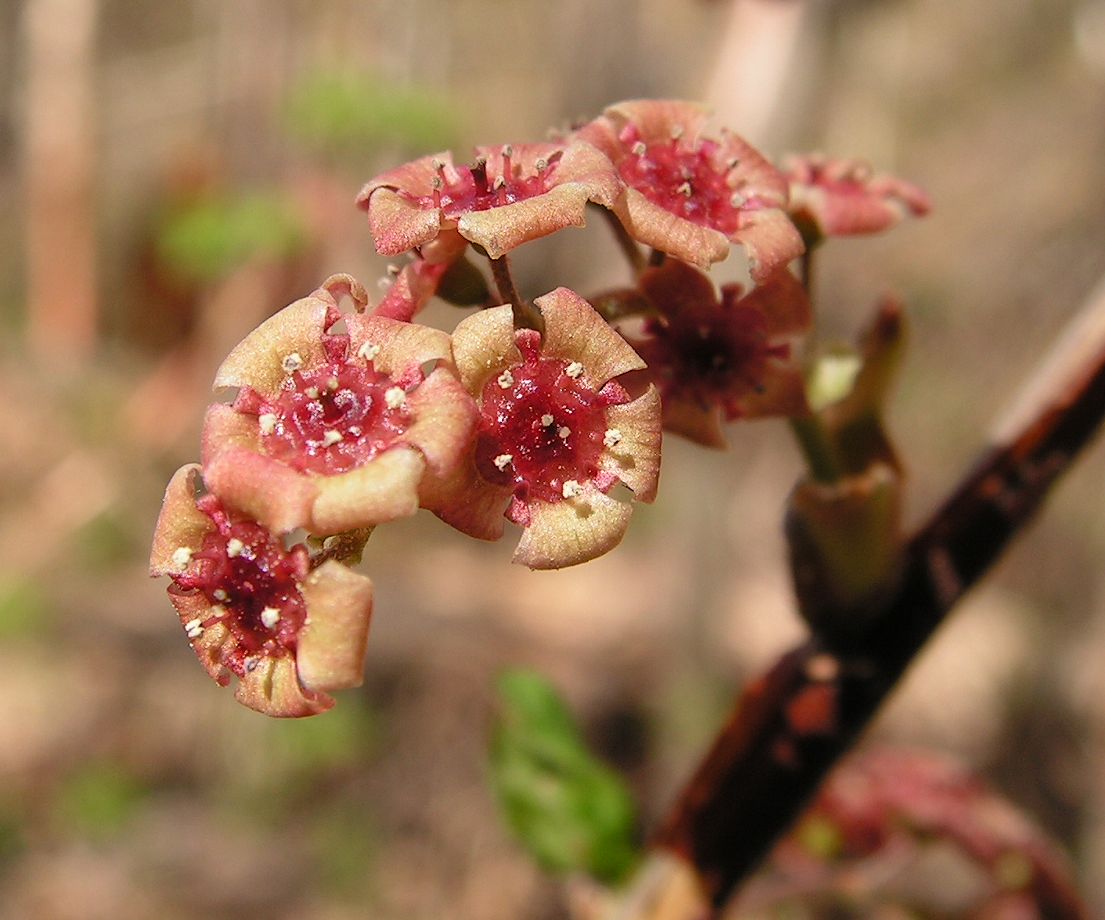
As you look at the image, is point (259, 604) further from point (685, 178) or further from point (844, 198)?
point (844, 198)

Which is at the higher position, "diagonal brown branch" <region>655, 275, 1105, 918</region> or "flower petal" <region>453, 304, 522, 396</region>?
"flower petal" <region>453, 304, 522, 396</region>

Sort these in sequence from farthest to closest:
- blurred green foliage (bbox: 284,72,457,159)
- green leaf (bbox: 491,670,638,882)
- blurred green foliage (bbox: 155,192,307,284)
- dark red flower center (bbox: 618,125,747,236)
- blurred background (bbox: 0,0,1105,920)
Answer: blurred green foliage (bbox: 155,192,307,284), blurred green foliage (bbox: 284,72,457,159), blurred background (bbox: 0,0,1105,920), green leaf (bbox: 491,670,638,882), dark red flower center (bbox: 618,125,747,236)

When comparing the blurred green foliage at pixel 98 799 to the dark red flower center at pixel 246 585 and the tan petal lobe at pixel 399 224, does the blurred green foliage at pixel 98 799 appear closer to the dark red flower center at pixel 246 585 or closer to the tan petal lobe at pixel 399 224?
the dark red flower center at pixel 246 585

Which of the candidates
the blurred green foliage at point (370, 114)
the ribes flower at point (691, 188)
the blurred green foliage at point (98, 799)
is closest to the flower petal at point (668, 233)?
the ribes flower at point (691, 188)

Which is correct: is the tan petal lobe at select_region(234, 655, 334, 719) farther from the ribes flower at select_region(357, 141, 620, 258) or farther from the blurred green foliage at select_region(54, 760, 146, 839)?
the blurred green foliage at select_region(54, 760, 146, 839)

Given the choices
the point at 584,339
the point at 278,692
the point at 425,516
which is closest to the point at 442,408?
the point at 584,339

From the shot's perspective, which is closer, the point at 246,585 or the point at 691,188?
the point at 246,585

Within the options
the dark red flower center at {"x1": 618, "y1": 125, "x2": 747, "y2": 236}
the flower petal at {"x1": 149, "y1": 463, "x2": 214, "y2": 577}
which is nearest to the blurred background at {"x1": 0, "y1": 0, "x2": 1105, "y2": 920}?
the dark red flower center at {"x1": 618, "y1": 125, "x2": 747, "y2": 236}
